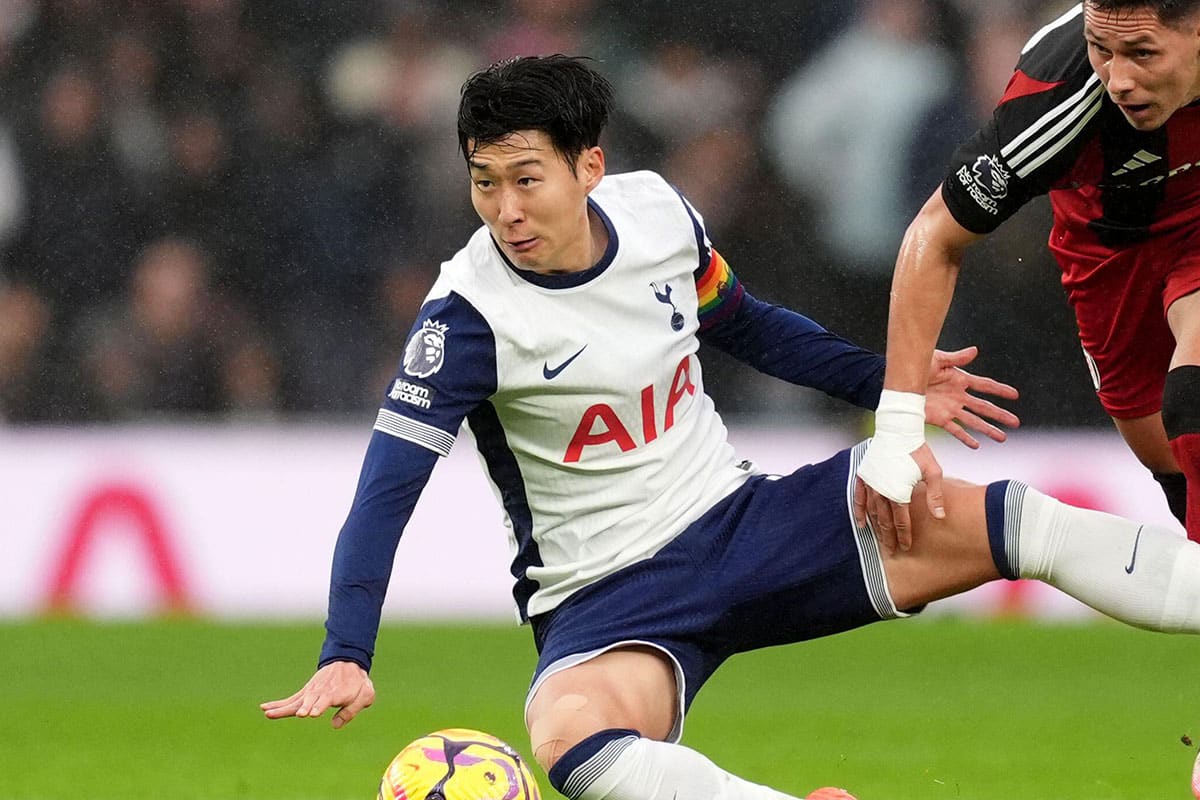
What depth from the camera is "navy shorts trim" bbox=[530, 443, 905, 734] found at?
158 inches

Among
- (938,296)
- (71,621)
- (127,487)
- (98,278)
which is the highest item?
(938,296)

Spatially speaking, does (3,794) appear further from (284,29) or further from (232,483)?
(284,29)

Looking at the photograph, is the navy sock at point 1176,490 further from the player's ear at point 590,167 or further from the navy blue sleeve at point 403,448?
the navy blue sleeve at point 403,448

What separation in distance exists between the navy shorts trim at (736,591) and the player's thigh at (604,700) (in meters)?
0.03

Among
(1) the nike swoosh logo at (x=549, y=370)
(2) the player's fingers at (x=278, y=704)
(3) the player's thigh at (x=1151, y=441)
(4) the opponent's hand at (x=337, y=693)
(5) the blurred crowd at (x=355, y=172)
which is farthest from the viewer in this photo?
(5) the blurred crowd at (x=355, y=172)

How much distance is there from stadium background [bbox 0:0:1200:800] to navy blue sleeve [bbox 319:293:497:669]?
3.87 m

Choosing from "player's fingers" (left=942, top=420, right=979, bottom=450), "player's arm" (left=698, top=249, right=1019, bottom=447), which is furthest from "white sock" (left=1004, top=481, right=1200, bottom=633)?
"player's arm" (left=698, top=249, right=1019, bottom=447)

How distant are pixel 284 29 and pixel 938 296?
6390 millimetres

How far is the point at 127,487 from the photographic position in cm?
871

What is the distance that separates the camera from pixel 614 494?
13.6 feet

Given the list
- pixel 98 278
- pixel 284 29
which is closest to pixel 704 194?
pixel 284 29

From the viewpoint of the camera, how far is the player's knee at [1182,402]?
3999 mm

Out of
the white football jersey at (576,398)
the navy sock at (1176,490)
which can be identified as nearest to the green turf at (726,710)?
the navy sock at (1176,490)

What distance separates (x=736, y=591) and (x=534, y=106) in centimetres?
107
